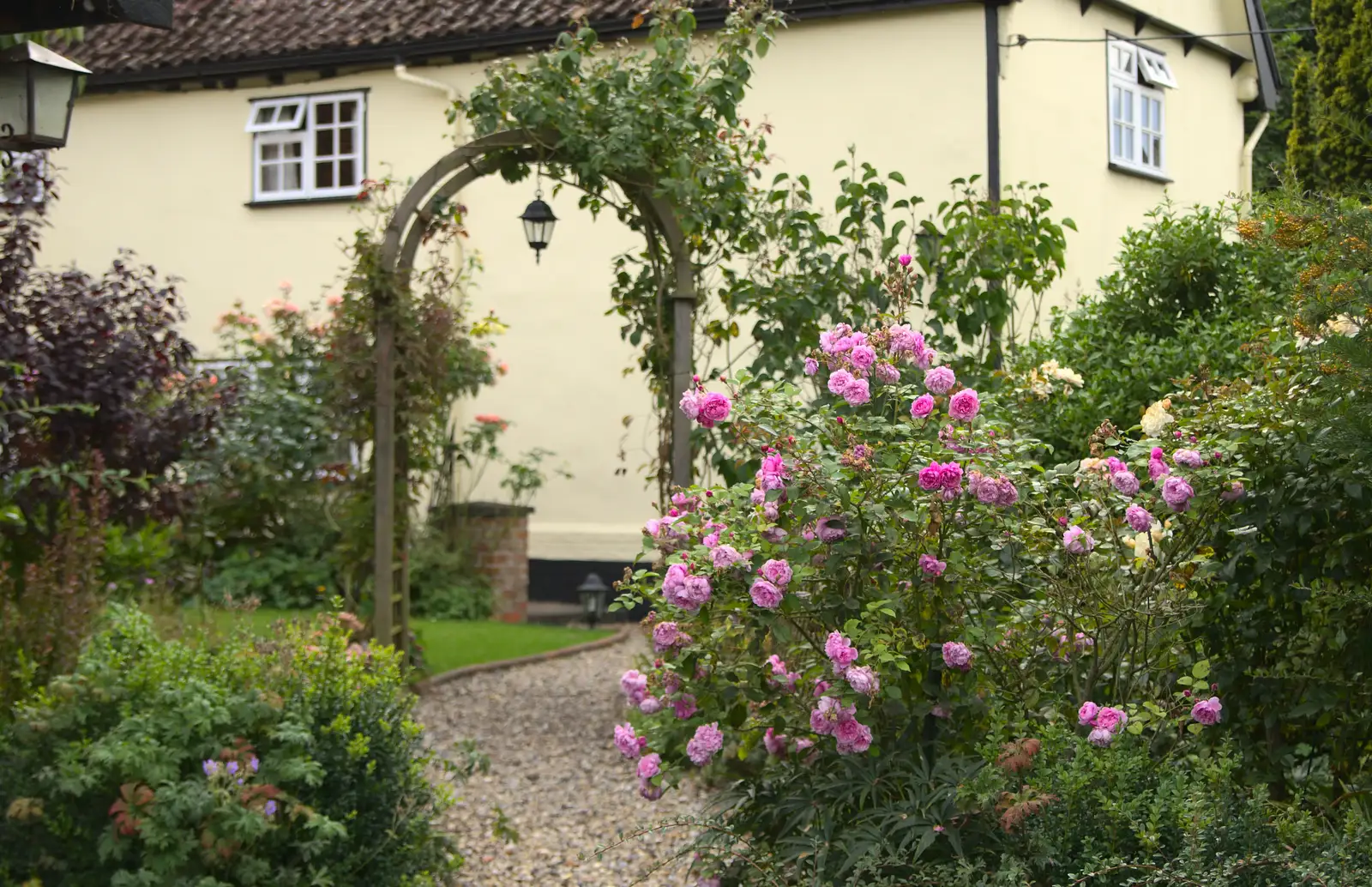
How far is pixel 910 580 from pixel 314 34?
38.1ft

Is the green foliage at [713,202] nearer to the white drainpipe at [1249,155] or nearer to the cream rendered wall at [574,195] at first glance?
the cream rendered wall at [574,195]

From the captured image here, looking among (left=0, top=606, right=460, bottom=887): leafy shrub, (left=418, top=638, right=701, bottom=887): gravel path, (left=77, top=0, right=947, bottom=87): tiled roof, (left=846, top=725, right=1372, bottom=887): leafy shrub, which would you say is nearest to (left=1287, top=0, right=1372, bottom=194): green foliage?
(left=77, top=0, right=947, bottom=87): tiled roof

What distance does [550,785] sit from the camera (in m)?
6.49

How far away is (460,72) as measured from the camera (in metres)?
13.2

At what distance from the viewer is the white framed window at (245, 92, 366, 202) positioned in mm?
13766

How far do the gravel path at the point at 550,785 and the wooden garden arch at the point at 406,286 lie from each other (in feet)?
2.37

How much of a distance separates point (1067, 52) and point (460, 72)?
17.5ft

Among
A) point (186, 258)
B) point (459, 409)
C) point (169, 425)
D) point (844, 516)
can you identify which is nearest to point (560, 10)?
point (459, 409)

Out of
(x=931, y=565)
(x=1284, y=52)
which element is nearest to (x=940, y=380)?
(x=931, y=565)

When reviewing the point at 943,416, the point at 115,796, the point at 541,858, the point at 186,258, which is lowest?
the point at 541,858

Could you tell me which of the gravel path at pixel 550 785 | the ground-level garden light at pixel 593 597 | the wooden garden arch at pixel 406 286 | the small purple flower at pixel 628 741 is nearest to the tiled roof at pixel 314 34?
the ground-level garden light at pixel 593 597

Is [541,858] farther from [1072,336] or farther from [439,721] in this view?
[1072,336]

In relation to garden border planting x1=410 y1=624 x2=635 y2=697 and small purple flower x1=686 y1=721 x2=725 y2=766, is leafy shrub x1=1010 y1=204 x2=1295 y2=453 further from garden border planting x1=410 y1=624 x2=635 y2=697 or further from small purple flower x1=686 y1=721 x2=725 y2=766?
garden border planting x1=410 y1=624 x2=635 y2=697

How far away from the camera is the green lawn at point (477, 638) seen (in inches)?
380
